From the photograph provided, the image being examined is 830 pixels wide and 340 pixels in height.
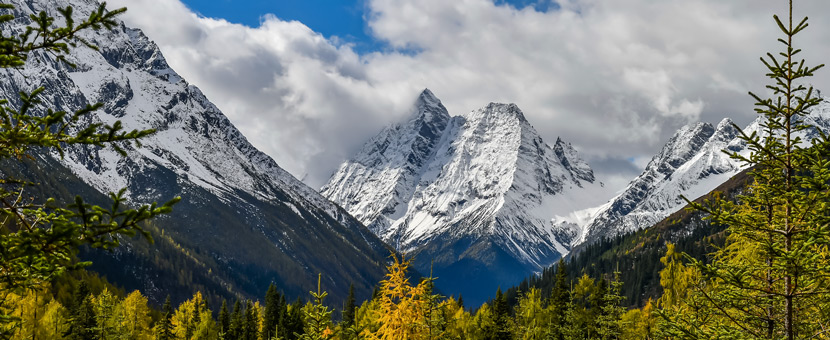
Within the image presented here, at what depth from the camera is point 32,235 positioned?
8.84 m

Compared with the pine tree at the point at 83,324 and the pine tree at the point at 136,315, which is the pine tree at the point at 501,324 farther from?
the pine tree at the point at 136,315

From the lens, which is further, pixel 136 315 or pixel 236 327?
pixel 236 327

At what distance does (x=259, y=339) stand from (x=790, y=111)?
73.3m

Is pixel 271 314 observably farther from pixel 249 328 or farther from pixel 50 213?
pixel 50 213

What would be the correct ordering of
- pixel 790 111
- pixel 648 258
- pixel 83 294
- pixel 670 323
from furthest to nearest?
pixel 648 258 < pixel 83 294 < pixel 790 111 < pixel 670 323

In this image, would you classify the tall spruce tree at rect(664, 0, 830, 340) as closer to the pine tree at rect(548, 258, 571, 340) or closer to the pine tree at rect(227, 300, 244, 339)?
the pine tree at rect(548, 258, 571, 340)

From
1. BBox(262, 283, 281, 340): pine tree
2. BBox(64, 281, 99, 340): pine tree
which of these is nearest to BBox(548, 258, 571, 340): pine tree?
BBox(262, 283, 281, 340): pine tree

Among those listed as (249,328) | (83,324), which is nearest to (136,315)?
(83,324)

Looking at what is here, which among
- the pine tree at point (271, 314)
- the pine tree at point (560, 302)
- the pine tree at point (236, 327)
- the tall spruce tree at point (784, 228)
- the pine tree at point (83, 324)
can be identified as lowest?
the pine tree at point (83, 324)

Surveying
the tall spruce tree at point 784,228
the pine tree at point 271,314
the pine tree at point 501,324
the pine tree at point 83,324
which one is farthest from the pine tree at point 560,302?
the tall spruce tree at point 784,228

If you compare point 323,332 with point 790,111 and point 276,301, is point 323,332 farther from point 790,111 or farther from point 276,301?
point 276,301

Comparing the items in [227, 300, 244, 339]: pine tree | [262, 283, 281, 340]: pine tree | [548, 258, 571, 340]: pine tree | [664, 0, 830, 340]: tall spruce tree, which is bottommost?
[227, 300, 244, 339]: pine tree

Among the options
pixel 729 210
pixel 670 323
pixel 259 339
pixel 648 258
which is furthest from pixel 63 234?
pixel 648 258

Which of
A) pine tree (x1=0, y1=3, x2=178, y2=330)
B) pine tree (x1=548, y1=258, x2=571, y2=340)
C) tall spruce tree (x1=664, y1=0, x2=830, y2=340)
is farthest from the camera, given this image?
pine tree (x1=548, y1=258, x2=571, y2=340)
